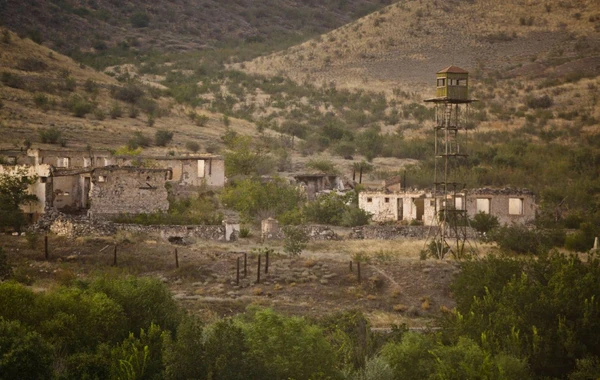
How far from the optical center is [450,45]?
9219 cm

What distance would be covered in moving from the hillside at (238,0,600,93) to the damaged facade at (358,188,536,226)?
45.3 meters

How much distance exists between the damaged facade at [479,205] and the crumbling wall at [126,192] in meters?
9.05

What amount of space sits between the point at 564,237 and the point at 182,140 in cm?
2710

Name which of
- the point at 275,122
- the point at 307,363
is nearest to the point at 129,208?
the point at 307,363

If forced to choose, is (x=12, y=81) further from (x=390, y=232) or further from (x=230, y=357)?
(x=230, y=357)

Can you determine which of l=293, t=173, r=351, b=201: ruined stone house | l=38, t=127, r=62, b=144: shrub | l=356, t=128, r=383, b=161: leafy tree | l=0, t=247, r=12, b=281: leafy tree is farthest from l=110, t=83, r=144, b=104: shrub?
l=0, t=247, r=12, b=281: leafy tree

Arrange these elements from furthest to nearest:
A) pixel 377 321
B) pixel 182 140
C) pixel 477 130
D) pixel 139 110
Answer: pixel 477 130 < pixel 139 110 < pixel 182 140 < pixel 377 321

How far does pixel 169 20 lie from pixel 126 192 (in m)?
92.0

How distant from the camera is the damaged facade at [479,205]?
41156mm

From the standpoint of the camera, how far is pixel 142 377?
20250 mm

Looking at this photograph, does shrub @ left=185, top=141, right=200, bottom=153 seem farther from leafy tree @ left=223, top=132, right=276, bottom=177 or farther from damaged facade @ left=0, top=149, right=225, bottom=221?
damaged facade @ left=0, top=149, right=225, bottom=221

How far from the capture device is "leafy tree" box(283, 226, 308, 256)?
3428 centimetres

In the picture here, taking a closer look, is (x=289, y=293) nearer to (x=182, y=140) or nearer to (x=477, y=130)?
(x=182, y=140)

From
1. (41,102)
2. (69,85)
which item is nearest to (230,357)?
(41,102)
